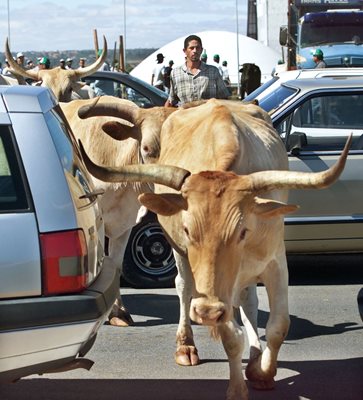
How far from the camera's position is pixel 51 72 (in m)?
12.4

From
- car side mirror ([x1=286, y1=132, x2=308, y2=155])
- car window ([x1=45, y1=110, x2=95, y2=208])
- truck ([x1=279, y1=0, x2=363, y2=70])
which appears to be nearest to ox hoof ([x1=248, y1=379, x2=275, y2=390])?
car window ([x1=45, y1=110, x2=95, y2=208])

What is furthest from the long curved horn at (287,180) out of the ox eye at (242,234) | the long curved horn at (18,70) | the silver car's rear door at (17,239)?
the long curved horn at (18,70)

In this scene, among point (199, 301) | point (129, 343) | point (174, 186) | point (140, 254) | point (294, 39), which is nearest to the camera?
point (199, 301)

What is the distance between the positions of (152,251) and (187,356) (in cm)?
247

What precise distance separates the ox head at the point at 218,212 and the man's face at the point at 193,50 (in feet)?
15.6

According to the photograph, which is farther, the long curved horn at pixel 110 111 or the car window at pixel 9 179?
the long curved horn at pixel 110 111

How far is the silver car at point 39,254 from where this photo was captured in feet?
17.4

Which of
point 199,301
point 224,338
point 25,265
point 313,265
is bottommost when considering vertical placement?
point 313,265

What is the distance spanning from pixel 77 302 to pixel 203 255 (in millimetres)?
816

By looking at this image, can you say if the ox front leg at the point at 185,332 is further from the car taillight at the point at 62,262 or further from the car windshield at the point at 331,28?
the car windshield at the point at 331,28

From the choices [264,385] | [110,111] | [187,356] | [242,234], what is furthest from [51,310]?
[110,111]

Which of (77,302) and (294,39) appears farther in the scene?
(294,39)

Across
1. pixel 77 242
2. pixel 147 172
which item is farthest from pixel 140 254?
pixel 77 242

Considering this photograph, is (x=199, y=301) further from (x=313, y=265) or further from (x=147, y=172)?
(x=313, y=265)
